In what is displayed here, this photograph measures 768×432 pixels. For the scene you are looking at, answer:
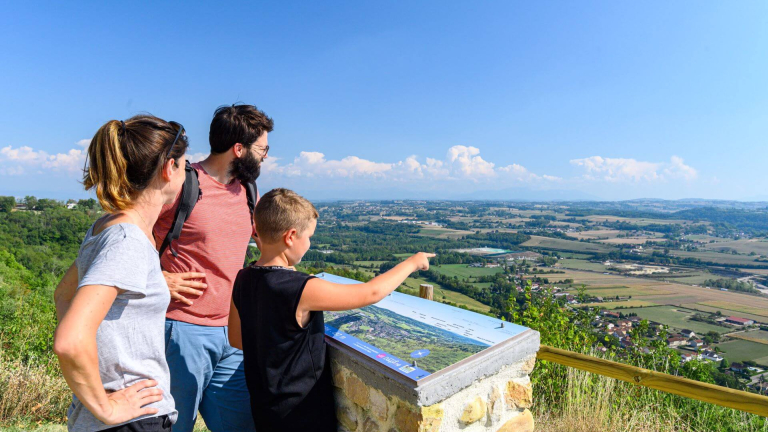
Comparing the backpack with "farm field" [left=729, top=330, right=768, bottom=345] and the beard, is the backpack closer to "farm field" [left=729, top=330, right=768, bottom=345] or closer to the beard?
the beard

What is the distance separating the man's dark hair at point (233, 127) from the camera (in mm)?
2154

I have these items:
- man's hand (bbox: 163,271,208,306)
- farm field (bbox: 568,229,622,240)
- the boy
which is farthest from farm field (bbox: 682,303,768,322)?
farm field (bbox: 568,229,622,240)

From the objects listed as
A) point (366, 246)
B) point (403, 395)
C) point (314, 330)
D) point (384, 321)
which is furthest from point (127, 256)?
point (366, 246)

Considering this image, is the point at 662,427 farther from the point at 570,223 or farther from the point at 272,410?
the point at 570,223

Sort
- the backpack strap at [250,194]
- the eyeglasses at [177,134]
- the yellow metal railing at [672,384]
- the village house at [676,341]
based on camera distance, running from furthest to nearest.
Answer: the village house at [676,341] → the backpack strap at [250,194] → the yellow metal railing at [672,384] → the eyeglasses at [177,134]

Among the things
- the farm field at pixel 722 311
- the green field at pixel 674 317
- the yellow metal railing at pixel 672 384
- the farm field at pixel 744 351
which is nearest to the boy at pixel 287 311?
the yellow metal railing at pixel 672 384

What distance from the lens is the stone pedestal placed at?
5.10 ft

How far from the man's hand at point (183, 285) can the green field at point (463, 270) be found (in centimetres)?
2420

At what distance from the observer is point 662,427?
3295mm

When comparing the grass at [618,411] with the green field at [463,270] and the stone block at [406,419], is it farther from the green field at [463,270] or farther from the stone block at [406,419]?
the green field at [463,270]

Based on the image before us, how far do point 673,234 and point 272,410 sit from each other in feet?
197

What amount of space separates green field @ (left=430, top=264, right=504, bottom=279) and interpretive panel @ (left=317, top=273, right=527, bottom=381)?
23.6 meters

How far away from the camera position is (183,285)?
1831 millimetres

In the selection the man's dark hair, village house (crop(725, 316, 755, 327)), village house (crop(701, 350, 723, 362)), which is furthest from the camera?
village house (crop(725, 316, 755, 327))
